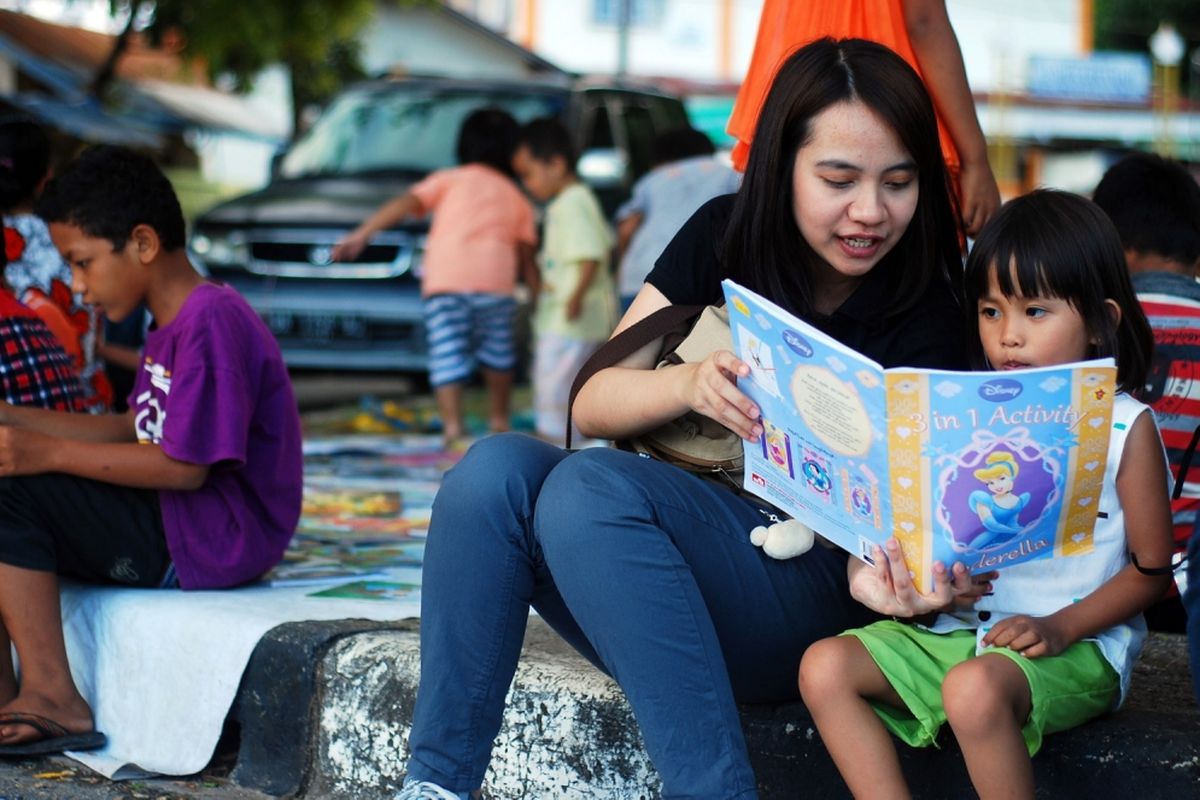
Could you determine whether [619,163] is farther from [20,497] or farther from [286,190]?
[20,497]

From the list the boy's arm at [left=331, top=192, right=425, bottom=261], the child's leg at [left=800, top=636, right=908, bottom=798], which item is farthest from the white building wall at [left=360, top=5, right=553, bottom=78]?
the child's leg at [left=800, top=636, right=908, bottom=798]

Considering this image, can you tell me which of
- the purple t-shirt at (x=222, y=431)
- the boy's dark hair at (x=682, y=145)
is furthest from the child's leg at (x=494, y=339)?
the purple t-shirt at (x=222, y=431)

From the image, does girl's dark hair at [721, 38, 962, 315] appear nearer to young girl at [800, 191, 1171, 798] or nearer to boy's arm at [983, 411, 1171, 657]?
young girl at [800, 191, 1171, 798]

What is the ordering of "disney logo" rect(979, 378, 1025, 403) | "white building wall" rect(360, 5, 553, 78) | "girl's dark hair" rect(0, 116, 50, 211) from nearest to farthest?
"disney logo" rect(979, 378, 1025, 403) < "girl's dark hair" rect(0, 116, 50, 211) < "white building wall" rect(360, 5, 553, 78)

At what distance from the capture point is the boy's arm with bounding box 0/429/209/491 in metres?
3.35

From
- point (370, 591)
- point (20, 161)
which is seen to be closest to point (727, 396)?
point (370, 591)

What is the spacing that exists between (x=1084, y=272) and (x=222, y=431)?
1821mm

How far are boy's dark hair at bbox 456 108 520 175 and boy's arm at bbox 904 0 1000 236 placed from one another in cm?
449

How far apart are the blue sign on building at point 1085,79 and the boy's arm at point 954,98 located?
34.3m

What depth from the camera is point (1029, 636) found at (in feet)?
7.50

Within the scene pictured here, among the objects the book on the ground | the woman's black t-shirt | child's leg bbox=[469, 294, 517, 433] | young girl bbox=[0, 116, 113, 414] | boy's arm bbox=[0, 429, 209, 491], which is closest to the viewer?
the woman's black t-shirt

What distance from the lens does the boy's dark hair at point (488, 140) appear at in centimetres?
773

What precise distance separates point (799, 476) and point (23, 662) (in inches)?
73.0

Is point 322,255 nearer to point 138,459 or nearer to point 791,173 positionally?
point 138,459
